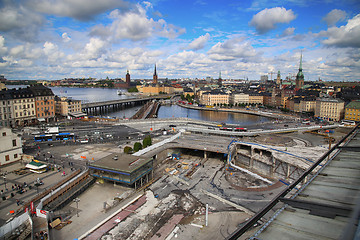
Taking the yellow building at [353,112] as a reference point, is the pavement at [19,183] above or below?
below

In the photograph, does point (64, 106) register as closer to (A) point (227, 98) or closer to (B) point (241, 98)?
(A) point (227, 98)

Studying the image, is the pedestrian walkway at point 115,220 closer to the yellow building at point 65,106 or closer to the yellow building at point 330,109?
the yellow building at point 65,106

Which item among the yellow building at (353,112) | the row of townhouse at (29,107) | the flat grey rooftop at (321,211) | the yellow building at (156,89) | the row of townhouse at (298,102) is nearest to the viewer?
the flat grey rooftop at (321,211)

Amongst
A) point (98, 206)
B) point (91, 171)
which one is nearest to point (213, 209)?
point (98, 206)

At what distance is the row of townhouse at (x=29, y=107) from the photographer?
42522 mm

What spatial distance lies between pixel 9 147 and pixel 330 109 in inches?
2572

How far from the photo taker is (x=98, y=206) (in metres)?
16.7

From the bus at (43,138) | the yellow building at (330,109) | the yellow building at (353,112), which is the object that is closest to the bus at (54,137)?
the bus at (43,138)

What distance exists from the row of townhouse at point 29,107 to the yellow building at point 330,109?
203 ft

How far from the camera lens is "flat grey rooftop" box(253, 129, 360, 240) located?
2.80 meters

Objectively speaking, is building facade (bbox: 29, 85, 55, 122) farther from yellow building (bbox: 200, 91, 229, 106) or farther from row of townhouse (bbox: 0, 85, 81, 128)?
A: yellow building (bbox: 200, 91, 229, 106)

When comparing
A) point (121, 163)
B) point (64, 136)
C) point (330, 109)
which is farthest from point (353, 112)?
point (64, 136)

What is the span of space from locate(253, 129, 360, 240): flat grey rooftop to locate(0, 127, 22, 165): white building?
27.0 meters

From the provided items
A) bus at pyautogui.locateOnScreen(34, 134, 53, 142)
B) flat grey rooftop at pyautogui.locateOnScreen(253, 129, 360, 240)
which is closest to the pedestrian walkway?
flat grey rooftop at pyautogui.locateOnScreen(253, 129, 360, 240)
